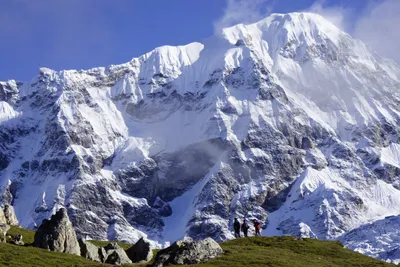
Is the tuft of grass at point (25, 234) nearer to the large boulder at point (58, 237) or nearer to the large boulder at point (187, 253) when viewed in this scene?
the large boulder at point (58, 237)

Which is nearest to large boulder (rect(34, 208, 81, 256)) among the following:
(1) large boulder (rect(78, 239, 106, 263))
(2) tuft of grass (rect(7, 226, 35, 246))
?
(1) large boulder (rect(78, 239, 106, 263))

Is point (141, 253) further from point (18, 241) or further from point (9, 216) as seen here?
point (9, 216)

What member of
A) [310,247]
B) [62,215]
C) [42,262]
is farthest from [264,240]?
[42,262]

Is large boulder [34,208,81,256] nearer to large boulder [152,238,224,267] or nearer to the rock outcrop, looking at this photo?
the rock outcrop

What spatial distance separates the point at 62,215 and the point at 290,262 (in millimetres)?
28344

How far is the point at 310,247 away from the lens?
97000 mm

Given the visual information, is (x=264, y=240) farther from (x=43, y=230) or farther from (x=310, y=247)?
(x=43, y=230)

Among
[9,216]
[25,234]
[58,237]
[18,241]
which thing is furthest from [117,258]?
[9,216]

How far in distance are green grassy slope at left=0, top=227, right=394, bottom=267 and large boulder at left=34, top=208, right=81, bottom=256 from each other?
1782 millimetres

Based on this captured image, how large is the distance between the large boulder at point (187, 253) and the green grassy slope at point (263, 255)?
1311 mm

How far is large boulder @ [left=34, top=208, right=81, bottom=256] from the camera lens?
9250 centimetres

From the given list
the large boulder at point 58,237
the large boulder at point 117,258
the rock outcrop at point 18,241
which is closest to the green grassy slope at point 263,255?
the rock outcrop at point 18,241

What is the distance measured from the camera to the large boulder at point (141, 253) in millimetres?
93312

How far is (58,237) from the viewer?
93.1 metres
